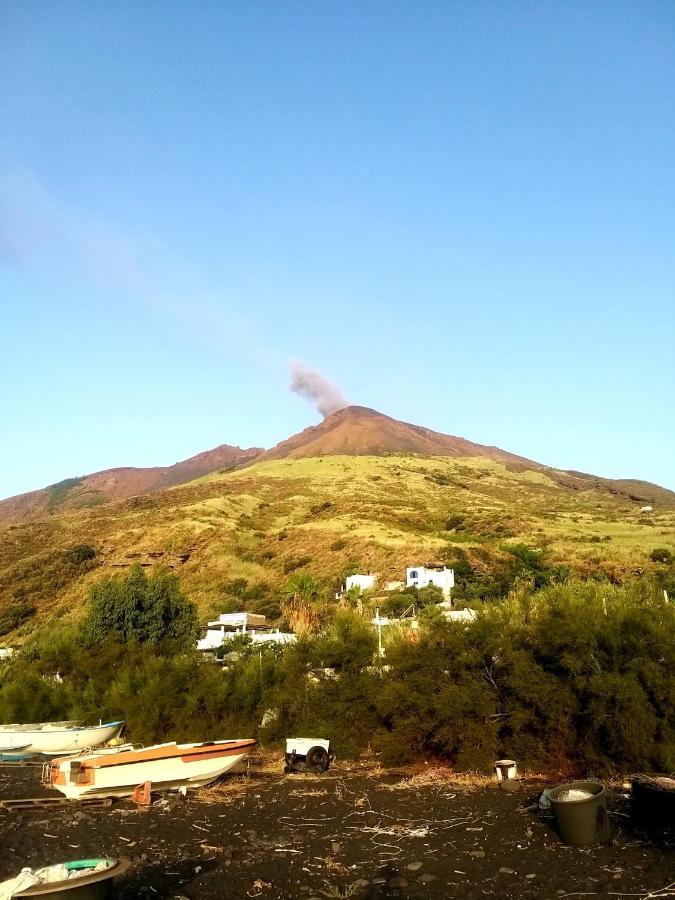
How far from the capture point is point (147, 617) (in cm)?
4409

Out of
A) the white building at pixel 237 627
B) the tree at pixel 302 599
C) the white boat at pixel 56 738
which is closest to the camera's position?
the white boat at pixel 56 738

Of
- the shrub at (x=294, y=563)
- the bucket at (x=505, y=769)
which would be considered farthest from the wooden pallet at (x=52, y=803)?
the shrub at (x=294, y=563)

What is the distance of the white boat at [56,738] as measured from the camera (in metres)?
19.9

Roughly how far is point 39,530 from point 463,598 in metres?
70.8

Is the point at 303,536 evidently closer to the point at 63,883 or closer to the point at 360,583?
the point at 360,583

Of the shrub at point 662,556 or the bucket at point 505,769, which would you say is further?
the shrub at point 662,556

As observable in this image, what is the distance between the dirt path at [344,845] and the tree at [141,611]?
1144 inches

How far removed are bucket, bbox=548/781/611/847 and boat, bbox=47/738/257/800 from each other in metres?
7.90

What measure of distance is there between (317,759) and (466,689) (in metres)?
4.55

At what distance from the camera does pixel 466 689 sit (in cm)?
1506

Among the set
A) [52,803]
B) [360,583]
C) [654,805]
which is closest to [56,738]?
[52,803]

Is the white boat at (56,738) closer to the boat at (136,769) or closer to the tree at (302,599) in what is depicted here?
the boat at (136,769)

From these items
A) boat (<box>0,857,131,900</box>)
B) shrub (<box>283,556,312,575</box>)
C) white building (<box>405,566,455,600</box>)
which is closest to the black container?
boat (<box>0,857,131,900</box>)

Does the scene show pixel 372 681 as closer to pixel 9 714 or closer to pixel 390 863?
pixel 390 863
